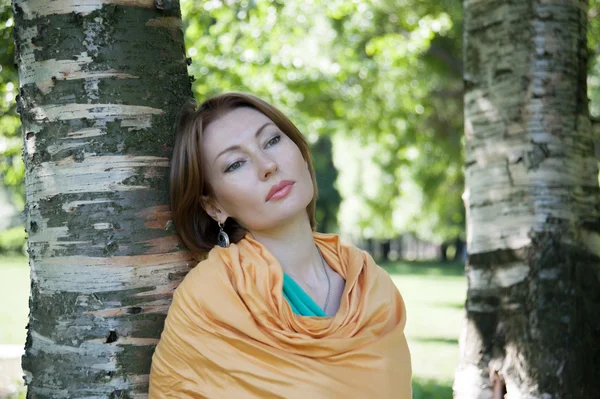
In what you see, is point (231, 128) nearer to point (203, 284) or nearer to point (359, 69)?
point (203, 284)

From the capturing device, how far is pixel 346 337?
6.34 feet

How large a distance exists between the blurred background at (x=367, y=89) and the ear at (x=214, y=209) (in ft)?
5.83

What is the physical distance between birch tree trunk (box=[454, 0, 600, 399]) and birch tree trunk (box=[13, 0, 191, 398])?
138cm

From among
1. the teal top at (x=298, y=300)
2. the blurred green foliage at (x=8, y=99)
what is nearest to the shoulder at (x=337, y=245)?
the teal top at (x=298, y=300)

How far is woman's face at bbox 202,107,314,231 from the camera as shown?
210 centimetres

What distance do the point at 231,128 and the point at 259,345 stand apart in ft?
2.18

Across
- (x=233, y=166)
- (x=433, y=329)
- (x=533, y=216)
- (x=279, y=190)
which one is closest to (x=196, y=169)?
(x=233, y=166)

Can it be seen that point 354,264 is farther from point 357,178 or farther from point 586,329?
point 357,178

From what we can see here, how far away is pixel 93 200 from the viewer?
6.68ft

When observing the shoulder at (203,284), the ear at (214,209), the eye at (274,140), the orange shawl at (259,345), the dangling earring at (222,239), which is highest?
the eye at (274,140)

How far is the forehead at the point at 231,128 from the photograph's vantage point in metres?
2.14

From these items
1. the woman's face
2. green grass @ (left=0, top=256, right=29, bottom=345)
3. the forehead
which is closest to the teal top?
the woman's face

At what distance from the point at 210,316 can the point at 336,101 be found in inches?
395

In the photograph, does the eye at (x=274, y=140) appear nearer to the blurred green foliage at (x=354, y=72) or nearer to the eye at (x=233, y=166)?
the eye at (x=233, y=166)
